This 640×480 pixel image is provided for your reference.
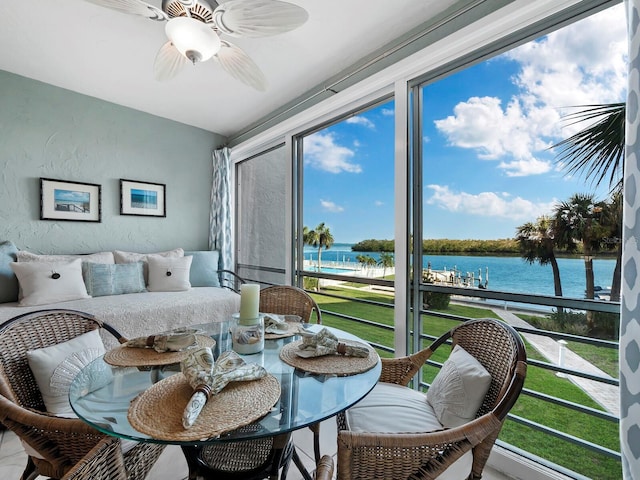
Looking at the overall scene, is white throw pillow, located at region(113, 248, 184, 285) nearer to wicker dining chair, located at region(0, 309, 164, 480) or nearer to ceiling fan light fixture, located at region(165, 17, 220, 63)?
wicker dining chair, located at region(0, 309, 164, 480)

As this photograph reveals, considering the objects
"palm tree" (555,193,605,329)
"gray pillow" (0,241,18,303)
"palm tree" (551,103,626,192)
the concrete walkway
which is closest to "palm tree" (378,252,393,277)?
the concrete walkway

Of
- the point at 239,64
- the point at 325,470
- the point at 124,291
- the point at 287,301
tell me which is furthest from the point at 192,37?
the point at 124,291

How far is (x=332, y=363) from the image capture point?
1152 millimetres

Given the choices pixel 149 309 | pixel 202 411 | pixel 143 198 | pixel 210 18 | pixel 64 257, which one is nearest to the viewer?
pixel 202 411

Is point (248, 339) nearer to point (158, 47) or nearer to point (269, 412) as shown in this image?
point (269, 412)

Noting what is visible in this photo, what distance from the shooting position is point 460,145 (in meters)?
2.17

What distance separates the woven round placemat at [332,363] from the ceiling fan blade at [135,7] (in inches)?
64.0

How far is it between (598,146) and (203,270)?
3.48 metres

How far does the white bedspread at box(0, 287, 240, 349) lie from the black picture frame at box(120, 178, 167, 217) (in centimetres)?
108

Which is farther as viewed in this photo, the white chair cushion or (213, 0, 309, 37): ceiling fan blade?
(213, 0, 309, 37): ceiling fan blade

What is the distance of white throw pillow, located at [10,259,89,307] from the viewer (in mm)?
2414

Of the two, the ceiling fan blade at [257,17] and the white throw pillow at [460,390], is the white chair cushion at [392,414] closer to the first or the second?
the white throw pillow at [460,390]

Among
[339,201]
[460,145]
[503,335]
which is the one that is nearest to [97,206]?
[339,201]

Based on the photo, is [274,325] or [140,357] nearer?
[140,357]
